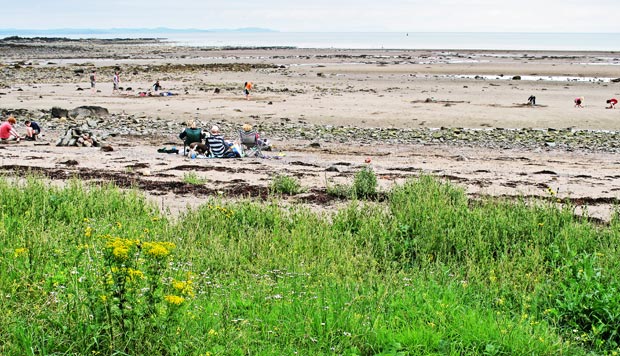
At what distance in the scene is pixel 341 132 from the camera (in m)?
22.5

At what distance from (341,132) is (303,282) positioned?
16.4 meters

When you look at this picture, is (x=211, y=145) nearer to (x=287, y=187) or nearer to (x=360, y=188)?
(x=287, y=187)

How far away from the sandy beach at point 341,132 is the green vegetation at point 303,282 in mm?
2345

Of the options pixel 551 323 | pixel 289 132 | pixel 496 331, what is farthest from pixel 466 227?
pixel 289 132

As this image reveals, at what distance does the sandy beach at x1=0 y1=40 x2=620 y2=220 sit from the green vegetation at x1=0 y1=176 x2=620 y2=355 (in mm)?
2345

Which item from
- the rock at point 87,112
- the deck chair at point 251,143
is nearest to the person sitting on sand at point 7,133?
the rock at point 87,112

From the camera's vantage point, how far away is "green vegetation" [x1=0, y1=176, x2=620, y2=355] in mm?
4812

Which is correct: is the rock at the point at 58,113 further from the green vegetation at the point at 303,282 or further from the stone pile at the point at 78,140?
the green vegetation at the point at 303,282

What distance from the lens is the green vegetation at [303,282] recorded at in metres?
4.81

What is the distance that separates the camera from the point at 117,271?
183 inches

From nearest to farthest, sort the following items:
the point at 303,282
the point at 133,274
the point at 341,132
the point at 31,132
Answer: the point at 133,274 → the point at 303,282 → the point at 31,132 → the point at 341,132

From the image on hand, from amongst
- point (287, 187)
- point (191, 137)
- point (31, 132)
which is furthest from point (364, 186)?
point (31, 132)

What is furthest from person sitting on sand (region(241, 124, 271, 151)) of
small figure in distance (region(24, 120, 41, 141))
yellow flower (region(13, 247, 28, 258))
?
yellow flower (region(13, 247, 28, 258))

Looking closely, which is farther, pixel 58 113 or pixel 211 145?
pixel 58 113
